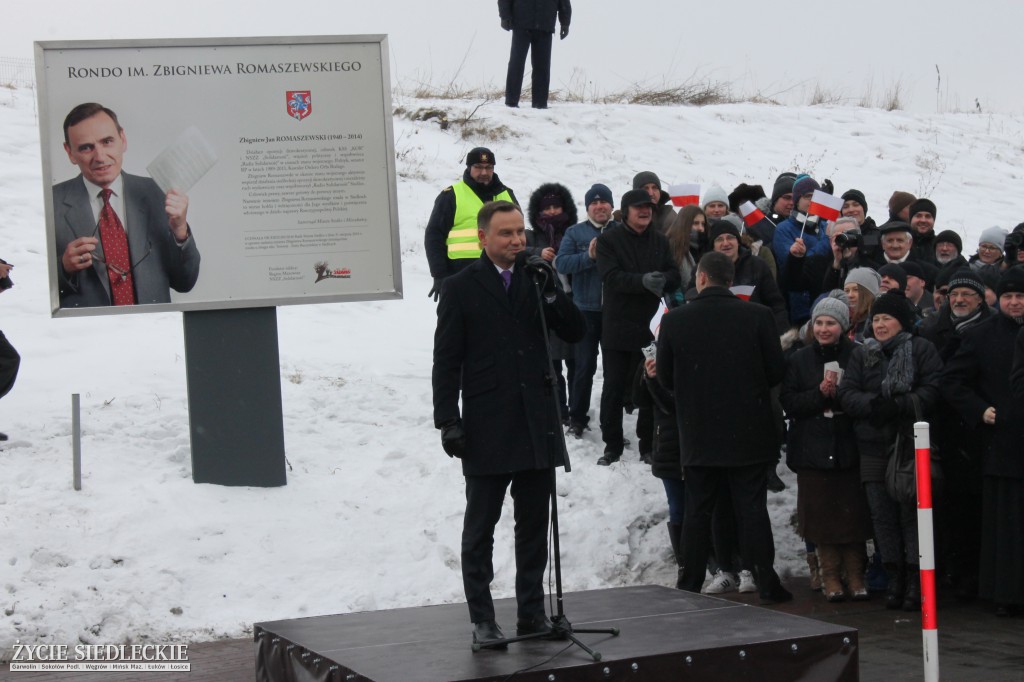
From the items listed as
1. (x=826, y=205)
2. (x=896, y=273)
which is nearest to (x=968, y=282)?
(x=896, y=273)

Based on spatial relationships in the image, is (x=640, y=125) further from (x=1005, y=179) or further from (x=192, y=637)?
(x=192, y=637)

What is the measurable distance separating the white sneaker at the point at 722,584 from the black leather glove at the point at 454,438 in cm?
340

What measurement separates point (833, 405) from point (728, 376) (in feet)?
3.02

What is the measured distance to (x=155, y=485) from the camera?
9.84 meters

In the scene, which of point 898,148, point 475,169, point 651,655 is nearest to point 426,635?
point 651,655

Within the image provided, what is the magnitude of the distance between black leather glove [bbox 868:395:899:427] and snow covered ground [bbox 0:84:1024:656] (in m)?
1.68

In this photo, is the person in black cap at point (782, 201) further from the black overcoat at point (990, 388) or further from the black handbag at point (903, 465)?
the black handbag at point (903, 465)

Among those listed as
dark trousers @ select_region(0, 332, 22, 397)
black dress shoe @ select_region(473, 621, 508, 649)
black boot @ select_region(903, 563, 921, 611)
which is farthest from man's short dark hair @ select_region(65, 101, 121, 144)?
black boot @ select_region(903, 563, 921, 611)

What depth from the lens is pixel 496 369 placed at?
6.63 metres

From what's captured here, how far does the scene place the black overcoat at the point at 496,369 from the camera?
657 centimetres

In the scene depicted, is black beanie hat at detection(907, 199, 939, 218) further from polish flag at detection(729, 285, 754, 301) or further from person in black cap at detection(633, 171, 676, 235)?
polish flag at detection(729, 285, 754, 301)

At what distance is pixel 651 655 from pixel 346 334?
800 cm

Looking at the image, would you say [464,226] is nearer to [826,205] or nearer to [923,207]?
[826,205]

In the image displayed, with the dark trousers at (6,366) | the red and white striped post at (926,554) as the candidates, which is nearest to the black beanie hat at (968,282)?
the red and white striped post at (926,554)
